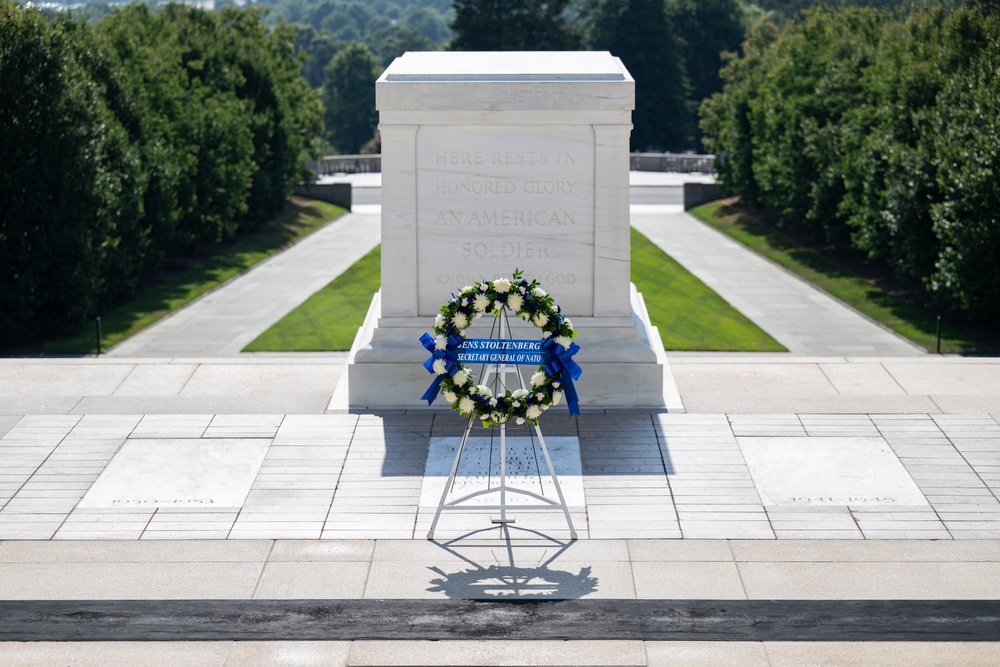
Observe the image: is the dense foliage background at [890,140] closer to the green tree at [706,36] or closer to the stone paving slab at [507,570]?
the stone paving slab at [507,570]

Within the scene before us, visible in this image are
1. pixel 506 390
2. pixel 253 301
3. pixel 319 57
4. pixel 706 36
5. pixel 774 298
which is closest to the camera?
pixel 506 390

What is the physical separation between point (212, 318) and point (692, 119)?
6121 centimetres

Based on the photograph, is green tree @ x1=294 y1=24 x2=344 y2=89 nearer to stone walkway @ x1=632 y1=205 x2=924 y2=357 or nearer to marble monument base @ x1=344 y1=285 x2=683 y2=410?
stone walkway @ x1=632 y1=205 x2=924 y2=357

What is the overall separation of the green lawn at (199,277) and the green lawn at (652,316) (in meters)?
3.55

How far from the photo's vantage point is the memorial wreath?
12836 mm

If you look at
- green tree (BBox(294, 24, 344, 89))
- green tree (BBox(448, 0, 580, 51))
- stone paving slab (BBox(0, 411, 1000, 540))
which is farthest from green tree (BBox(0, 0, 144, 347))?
green tree (BBox(294, 24, 344, 89))

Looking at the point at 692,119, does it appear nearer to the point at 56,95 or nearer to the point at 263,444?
the point at 56,95

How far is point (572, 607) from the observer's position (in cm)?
1139

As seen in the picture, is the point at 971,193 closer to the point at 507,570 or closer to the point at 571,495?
the point at 571,495

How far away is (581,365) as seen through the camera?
16.7 meters

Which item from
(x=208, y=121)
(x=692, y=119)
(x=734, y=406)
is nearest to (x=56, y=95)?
(x=208, y=121)

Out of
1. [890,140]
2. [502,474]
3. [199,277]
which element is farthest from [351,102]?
[502,474]

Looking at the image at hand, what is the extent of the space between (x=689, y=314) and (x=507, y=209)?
1517 centimetres

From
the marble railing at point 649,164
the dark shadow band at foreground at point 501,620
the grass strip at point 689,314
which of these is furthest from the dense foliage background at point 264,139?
the dark shadow band at foreground at point 501,620
